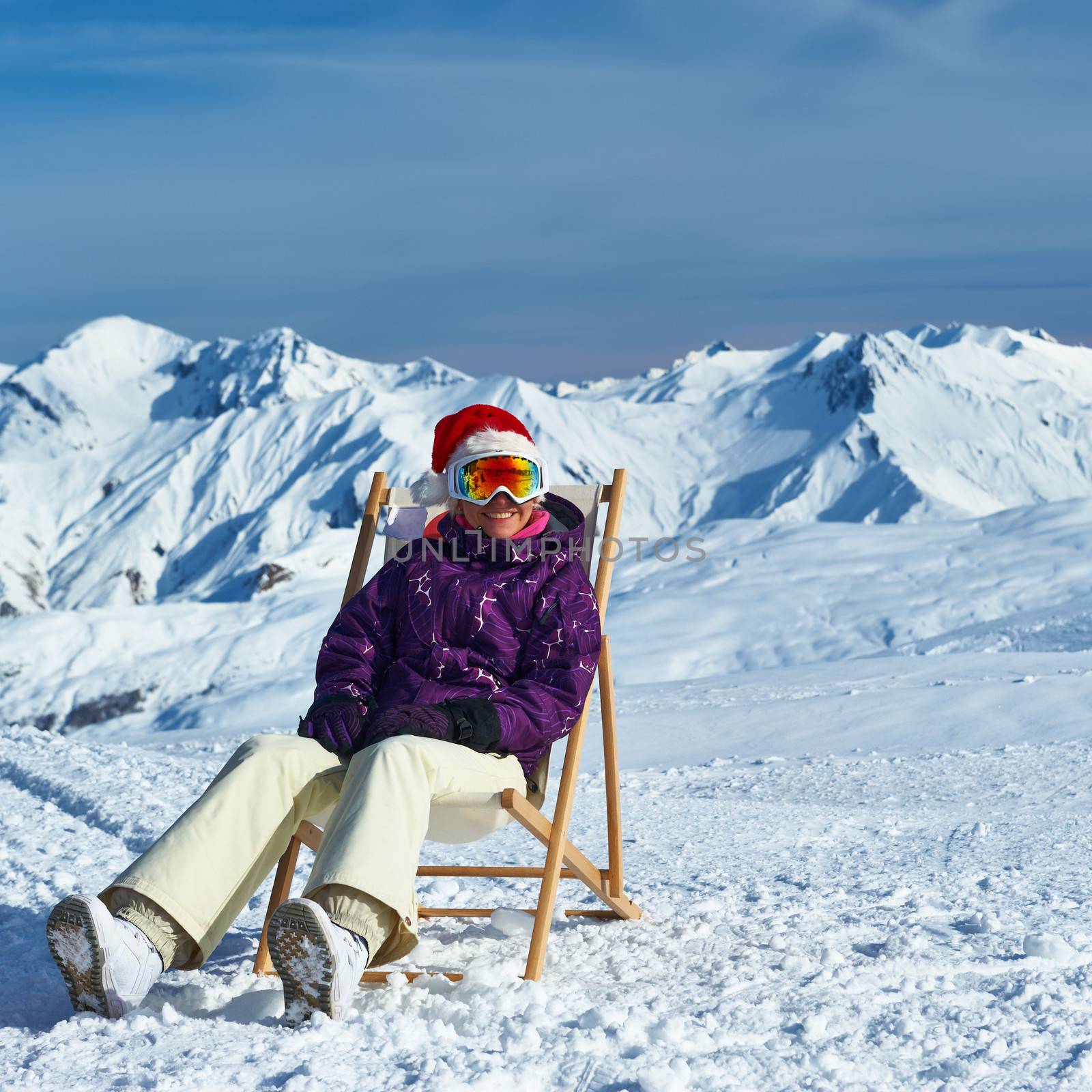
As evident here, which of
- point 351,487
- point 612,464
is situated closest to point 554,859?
point 351,487

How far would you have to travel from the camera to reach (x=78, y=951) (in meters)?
2.64

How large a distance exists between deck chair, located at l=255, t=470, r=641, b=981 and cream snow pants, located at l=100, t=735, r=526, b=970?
114mm

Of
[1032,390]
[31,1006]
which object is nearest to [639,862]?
[31,1006]

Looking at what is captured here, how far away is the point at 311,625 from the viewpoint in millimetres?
33969

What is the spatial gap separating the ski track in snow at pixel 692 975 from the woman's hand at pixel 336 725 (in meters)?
0.61

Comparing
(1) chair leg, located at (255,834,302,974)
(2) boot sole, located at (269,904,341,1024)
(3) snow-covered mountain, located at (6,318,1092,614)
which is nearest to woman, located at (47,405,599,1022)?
(2) boot sole, located at (269,904,341,1024)

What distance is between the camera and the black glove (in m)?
3.20

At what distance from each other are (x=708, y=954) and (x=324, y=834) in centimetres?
117

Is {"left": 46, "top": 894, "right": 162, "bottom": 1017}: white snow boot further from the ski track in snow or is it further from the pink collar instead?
the pink collar

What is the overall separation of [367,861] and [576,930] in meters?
1.13

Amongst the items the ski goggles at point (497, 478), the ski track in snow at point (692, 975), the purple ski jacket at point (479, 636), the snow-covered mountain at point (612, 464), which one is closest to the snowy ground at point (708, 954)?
the ski track in snow at point (692, 975)

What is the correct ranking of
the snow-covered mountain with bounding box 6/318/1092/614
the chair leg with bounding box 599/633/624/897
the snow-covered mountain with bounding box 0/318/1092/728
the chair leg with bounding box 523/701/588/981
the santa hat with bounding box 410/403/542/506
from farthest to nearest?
the snow-covered mountain with bounding box 6/318/1092/614 < the snow-covered mountain with bounding box 0/318/1092/728 < the santa hat with bounding box 410/403/542/506 < the chair leg with bounding box 599/633/624/897 < the chair leg with bounding box 523/701/588/981

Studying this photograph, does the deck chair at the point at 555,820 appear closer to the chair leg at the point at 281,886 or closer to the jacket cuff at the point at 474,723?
the chair leg at the point at 281,886

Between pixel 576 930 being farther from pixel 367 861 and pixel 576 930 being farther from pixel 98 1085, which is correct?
pixel 98 1085
